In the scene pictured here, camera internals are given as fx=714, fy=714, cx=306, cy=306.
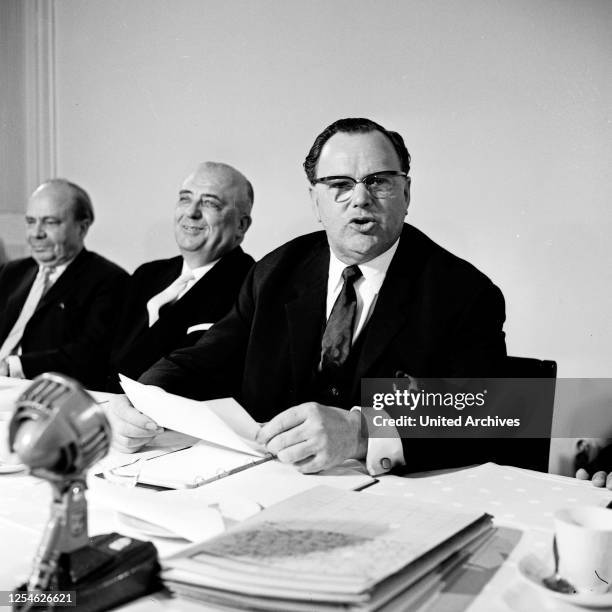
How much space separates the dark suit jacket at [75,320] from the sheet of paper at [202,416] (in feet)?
6.29

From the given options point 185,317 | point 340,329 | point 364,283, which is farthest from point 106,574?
point 185,317

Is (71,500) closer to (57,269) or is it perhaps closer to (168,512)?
(168,512)

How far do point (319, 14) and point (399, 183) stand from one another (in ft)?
6.38

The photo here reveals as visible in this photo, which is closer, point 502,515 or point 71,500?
point 71,500

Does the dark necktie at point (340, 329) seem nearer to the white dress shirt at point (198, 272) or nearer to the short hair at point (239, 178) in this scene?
the white dress shirt at point (198, 272)

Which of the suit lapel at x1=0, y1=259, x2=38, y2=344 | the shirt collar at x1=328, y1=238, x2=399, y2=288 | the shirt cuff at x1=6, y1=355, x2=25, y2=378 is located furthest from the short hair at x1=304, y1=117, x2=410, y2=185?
the suit lapel at x1=0, y1=259, x2=38, y2=344

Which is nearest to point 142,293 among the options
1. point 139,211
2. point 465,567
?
point 139,211

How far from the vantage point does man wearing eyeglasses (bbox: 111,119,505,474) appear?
1.76m

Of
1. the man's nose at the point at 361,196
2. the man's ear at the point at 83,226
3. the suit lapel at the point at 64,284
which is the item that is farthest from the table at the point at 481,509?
the man's ear at the point at 83,226

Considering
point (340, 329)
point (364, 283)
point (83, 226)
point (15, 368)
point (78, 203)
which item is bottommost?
point (15, 368)

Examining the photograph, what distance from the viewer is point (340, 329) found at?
1.85 meters

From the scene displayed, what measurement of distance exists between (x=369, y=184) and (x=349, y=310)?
1.10ft

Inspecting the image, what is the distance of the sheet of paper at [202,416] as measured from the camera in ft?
4.43

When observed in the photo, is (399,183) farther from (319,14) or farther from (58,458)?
(319,14)
